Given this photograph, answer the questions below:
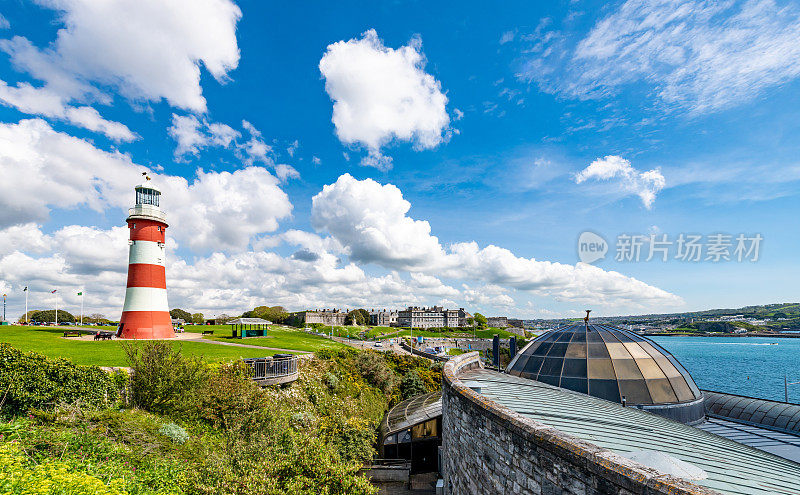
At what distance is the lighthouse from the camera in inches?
1193

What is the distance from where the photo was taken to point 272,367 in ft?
67.7

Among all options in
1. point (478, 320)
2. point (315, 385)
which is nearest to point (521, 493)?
point (315, 385)

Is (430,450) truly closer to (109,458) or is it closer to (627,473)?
(109,458)

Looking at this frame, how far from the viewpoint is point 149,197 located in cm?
3234

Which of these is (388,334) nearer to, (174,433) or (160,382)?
(160,382)

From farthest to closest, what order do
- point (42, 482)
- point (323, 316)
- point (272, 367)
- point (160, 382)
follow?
point (323, 316) → point (272, 367) → point (160, 382) → point (42, 482)

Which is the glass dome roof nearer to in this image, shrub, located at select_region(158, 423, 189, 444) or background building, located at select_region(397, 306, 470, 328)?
shrub, located at select_region(158, 423, 189, 444)

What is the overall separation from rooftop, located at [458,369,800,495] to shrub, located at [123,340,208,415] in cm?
1246

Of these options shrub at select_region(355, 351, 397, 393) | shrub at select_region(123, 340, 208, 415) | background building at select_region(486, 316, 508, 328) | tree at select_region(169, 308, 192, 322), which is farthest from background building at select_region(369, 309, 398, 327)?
shrub at select_region(123, 340, 208, 415)

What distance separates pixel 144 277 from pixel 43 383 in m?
21.8

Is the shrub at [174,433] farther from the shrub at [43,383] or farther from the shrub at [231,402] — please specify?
the shrub at [43,383]

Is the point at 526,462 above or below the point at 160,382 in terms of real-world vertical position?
above

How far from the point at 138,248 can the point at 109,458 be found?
85.4 ft

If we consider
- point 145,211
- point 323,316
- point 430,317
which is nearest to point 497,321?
point 430,317
